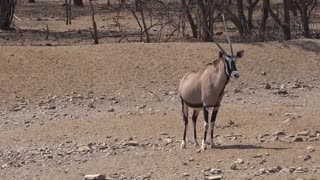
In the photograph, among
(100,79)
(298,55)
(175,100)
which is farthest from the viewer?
(298,55)

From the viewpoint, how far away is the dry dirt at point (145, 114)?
10359 mm

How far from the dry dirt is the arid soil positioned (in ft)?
0.06

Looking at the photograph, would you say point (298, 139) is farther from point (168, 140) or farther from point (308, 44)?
point (308, 44)

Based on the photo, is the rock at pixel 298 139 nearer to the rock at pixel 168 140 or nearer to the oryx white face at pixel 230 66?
the oryx white face at pixel 230 66

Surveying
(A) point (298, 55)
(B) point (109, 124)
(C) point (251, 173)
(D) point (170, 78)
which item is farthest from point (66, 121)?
(A) point (298, 55)

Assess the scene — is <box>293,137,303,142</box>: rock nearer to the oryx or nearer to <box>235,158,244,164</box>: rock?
the oryx

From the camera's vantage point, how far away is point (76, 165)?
10.7 metres

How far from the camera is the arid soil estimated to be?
10367mm

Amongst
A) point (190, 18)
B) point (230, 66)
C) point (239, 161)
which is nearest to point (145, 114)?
point (230, 66)

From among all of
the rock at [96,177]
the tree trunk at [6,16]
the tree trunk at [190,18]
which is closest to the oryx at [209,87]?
the rock at [96,177]

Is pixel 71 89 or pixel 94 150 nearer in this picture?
pixel 94 150

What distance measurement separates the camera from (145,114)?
14.0 m

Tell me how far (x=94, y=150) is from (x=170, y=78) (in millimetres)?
5234

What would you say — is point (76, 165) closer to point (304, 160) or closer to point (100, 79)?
point (304, 160)
